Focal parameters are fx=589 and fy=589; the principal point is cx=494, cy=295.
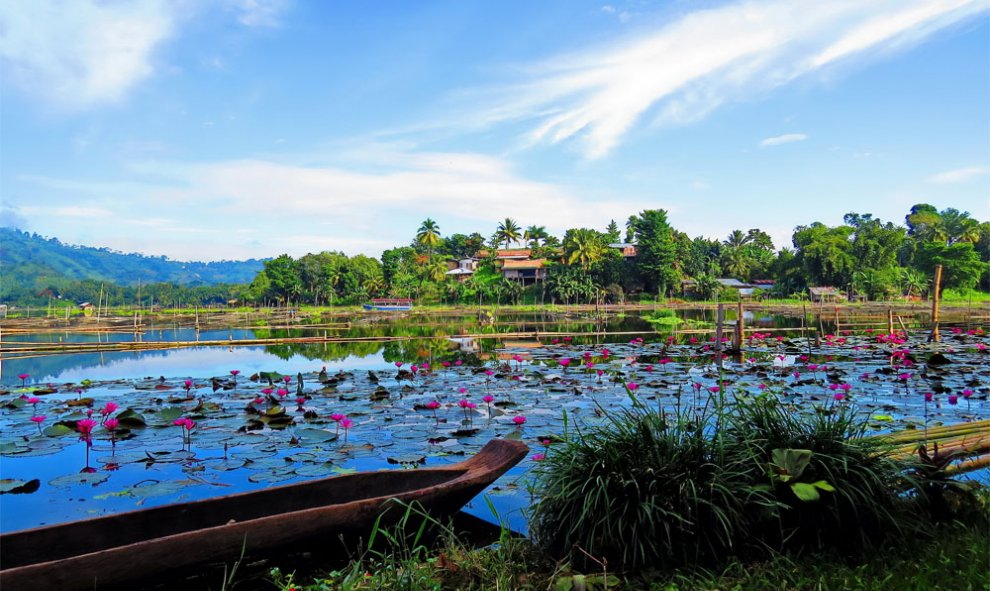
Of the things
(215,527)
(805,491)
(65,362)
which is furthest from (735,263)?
(215,527)

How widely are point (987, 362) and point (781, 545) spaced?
10761 millimetres

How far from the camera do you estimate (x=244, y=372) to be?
1445 cm

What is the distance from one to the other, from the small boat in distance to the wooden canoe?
4556 centimetres

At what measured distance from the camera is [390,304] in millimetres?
50438

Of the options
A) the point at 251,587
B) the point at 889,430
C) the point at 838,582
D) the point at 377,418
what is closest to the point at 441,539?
the point at 251,587

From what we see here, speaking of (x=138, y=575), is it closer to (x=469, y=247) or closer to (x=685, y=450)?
(x=685, y=450)

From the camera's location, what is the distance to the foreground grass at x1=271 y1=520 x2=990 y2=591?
2539 millimetres

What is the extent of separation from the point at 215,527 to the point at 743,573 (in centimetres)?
262

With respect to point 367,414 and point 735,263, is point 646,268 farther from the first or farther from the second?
point 367,414

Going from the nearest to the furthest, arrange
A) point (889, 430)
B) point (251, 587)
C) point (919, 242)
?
point (251, 587), point (889, 430), point (919, 242)

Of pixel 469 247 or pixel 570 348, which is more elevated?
pixel 469 247

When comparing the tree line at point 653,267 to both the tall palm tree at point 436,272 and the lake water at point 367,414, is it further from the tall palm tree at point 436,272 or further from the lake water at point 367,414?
the lake water at point 367,414

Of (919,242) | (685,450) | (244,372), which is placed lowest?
(244,372)

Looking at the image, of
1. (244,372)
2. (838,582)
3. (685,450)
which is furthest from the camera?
(244,372)
